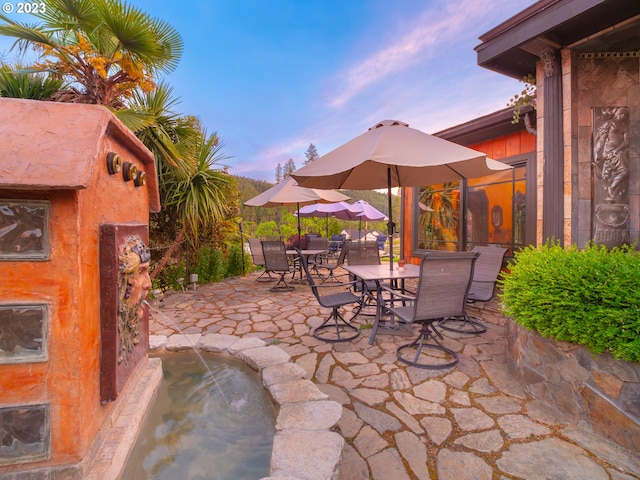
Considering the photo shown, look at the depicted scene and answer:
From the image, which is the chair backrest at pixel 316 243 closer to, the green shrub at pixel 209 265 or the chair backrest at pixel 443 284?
the green shrub at pixel 209 265

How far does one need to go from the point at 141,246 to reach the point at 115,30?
3.44 m

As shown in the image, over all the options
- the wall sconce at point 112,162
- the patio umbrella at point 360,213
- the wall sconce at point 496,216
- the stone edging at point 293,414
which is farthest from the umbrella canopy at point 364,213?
the wall sconce at point 112,162

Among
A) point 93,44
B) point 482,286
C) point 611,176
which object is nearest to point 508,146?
point 611,176

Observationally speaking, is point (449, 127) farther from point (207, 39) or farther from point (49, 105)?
point (207, 39)

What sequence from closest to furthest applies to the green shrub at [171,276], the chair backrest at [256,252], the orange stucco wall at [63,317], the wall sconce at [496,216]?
the orange stucco wall at [63,317]
the wall sconce at [496,216]
the green shrub at [171,276]
the chair backrest at [256,252]

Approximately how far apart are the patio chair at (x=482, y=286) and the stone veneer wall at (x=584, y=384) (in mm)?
1255

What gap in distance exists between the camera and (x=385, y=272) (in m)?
3.63

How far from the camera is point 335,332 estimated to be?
12.0 feet

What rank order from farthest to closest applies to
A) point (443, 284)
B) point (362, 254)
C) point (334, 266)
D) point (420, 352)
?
point (334, 266)
point (362, 254)
point (420, 352)
point (443, 284)

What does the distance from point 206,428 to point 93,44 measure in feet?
15.4

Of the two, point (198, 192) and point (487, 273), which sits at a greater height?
point (198, 192)

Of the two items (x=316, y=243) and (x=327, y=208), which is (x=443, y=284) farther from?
(x=327, y=208)

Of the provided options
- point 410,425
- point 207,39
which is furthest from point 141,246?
point 207,39

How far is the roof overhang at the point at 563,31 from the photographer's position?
9.80 ft
